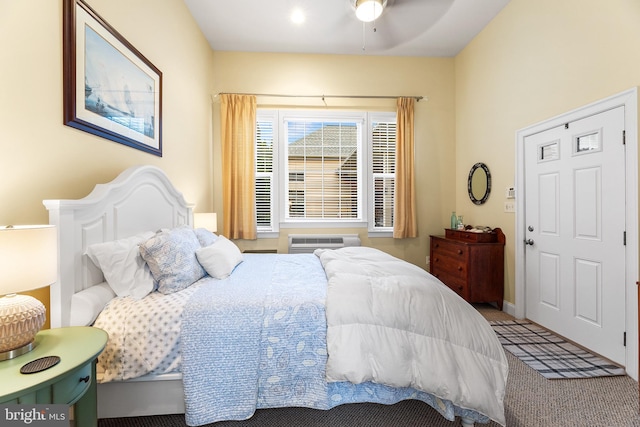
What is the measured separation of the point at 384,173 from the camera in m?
4.06

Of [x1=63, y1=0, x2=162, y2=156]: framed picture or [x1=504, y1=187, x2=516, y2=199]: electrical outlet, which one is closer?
[x1=63, y1=0, x2=162, y2=156]: framed picture

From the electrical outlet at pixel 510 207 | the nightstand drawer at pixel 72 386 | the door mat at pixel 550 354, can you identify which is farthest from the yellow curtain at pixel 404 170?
the nightstand drawer at pixel 72 386

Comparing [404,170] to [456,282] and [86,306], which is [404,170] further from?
[86,306]

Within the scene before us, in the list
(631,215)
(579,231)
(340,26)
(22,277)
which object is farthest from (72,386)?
(340,26)

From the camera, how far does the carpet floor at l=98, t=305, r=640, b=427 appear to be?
4.98 ft

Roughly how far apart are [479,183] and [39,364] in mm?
4115

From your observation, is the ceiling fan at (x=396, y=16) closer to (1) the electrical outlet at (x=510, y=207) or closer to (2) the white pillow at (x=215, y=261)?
(1) the electrical outlet at (x=510, y=207)

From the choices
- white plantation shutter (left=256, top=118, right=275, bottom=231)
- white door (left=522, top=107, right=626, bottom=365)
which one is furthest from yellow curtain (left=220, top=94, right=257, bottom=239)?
white door (left=522, top=107, right=626, bottom=365)

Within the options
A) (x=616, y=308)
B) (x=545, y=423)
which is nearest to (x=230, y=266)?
(x=545, y=423)

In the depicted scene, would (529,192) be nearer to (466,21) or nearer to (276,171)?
(466,21)

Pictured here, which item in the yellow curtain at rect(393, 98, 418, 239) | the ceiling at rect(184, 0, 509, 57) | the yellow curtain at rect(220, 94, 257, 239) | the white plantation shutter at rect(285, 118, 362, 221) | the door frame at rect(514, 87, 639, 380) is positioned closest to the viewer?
the door frame at rect(514, 87, 639, 380)

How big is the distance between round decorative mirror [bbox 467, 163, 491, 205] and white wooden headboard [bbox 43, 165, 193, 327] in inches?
141

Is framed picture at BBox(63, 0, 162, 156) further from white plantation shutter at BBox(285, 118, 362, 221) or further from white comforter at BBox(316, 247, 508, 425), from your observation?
white plantation shutter at BBox(285, 118, 362, 221)

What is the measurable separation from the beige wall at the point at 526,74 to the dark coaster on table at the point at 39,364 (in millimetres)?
3609
